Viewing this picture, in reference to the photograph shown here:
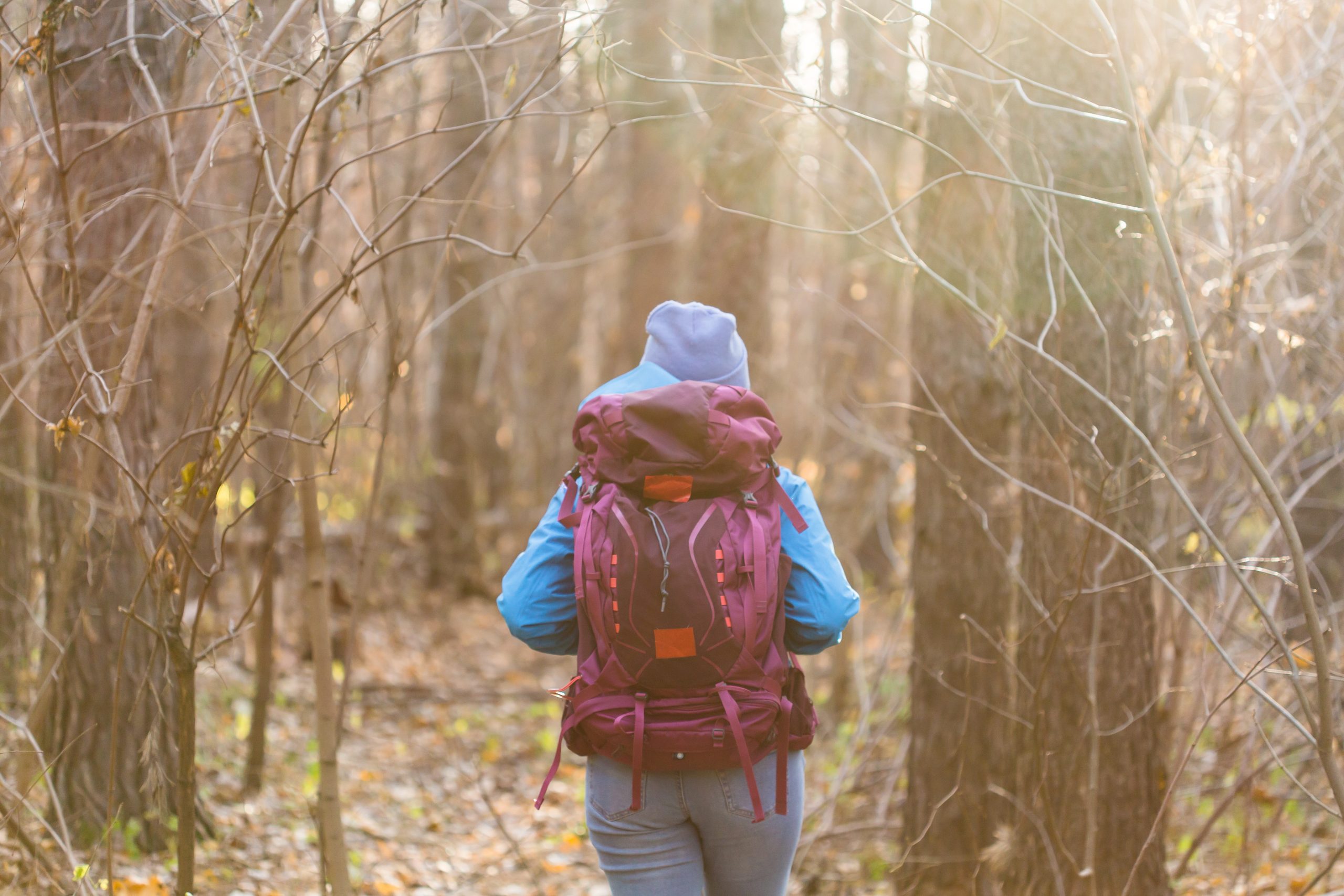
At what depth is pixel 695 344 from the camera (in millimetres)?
2438

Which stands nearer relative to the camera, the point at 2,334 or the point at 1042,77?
the point at 1042,77

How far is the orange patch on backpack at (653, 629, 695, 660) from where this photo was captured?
218 cm

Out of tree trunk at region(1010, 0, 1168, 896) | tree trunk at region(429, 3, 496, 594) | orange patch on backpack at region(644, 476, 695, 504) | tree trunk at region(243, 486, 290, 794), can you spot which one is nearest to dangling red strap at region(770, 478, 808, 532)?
orange patch on backpack at region(644, 476, 695, 504)

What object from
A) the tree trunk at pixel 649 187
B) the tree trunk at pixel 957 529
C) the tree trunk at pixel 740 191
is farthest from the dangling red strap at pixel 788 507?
the tree trunk at pixel 649 187

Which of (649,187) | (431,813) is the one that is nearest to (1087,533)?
(431,813)

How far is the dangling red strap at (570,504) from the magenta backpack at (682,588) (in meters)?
0.01

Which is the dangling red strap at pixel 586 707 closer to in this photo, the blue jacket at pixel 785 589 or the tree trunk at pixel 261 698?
the blue jacket at pixel 785 589

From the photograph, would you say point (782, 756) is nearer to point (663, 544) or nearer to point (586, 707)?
point (586, 707)

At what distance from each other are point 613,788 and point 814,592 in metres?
0.61

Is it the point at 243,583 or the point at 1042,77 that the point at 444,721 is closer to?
the point at 243,583

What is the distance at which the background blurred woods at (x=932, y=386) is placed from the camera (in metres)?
2.67

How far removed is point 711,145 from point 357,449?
6.31 meters

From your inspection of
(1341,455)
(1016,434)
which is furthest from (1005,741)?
(1341,455)

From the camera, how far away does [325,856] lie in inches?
119
